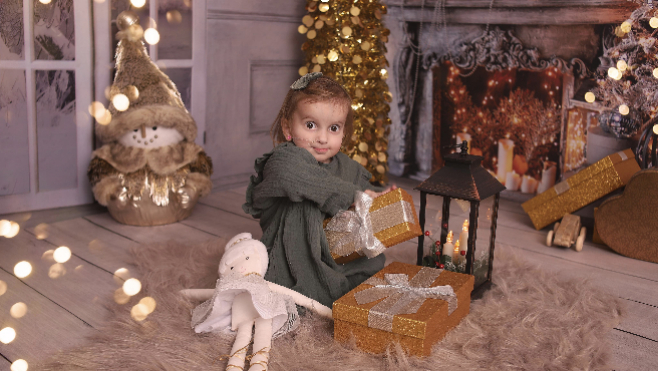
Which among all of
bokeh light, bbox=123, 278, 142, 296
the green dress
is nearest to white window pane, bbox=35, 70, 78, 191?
bokeh light, bbox=123, 278, 142, 296

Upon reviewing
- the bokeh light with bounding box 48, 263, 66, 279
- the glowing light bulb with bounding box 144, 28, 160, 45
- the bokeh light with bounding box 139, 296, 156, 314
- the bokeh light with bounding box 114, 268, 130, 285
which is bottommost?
the bokeh light with bounding box 48, 263, 66, 279

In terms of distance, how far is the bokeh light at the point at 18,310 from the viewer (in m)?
2.00

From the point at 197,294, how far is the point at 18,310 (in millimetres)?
598

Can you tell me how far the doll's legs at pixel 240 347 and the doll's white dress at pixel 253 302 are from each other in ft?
0.22

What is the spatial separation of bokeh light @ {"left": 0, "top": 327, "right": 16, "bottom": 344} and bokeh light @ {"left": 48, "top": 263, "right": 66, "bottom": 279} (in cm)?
47

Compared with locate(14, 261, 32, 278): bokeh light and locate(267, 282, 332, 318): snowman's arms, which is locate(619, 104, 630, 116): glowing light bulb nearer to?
locate(267, 282, 332, 318): snowman's arms

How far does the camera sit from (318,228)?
6.64 ft

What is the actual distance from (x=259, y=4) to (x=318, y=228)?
214cm

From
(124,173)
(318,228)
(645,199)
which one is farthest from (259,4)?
(645,199)

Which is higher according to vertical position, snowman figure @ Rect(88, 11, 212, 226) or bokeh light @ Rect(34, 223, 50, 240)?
snowman figure @ Rect(88, 11, 212, 226)

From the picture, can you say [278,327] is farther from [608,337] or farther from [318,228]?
[608,337]

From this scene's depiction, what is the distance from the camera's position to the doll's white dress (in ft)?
5.94

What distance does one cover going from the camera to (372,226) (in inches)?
77.0

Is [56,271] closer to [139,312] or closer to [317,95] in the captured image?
[139,312]
